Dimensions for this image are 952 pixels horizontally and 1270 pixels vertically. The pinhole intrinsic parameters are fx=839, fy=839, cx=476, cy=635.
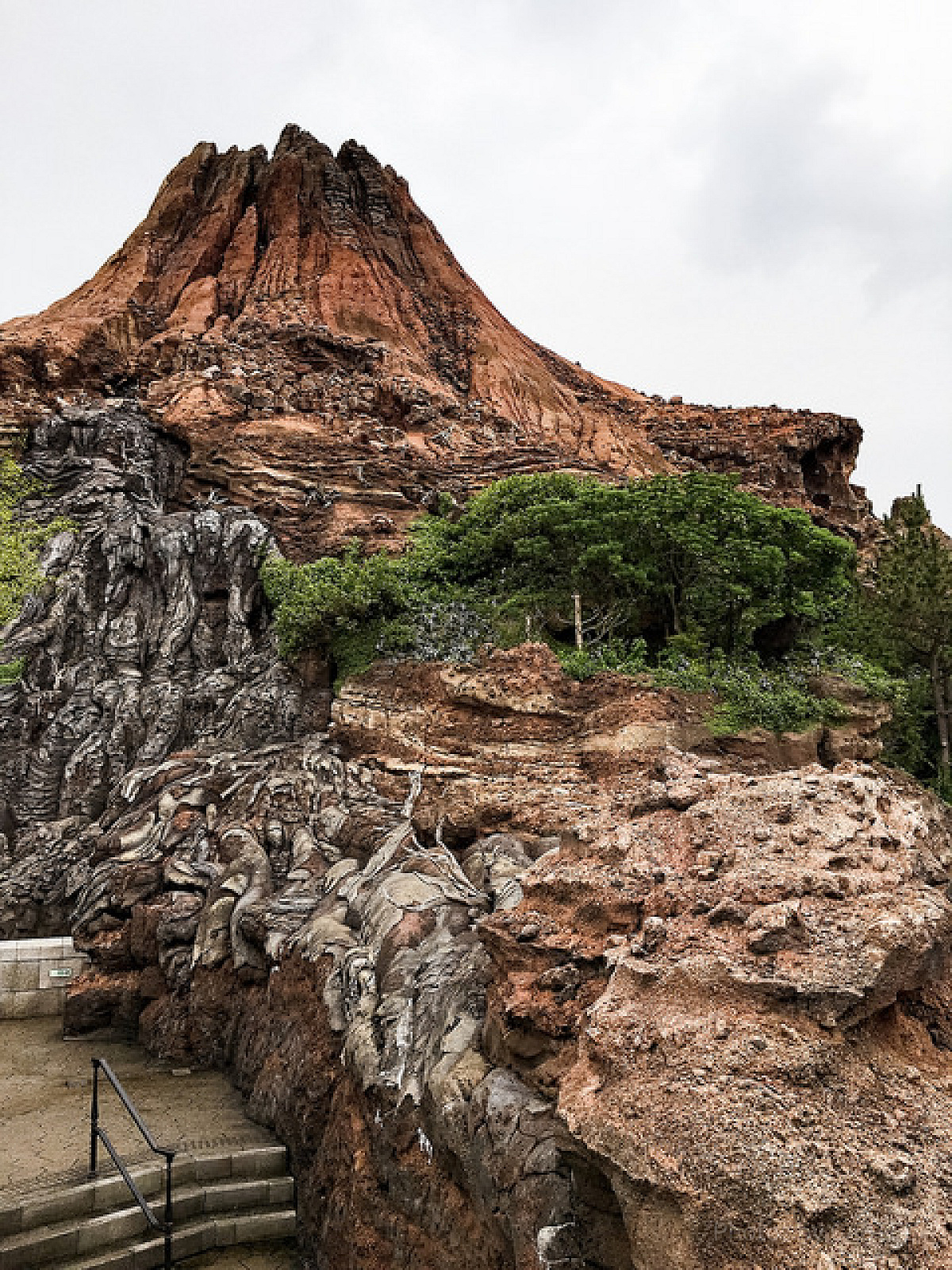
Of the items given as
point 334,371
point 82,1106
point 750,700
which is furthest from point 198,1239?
point 334,371

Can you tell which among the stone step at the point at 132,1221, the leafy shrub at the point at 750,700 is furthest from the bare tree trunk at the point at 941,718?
the stone step at the point at 132,1221

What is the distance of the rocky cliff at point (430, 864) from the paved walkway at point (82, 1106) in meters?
0.36

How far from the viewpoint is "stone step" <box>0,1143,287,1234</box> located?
6285mm

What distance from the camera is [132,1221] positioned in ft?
21.4

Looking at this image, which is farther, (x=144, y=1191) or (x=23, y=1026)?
(x=23, y=1026)

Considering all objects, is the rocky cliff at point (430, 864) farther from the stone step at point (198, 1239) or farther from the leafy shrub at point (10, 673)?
the leafy shrub at point (10, 673)

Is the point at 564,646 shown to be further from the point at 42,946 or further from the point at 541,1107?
the point at 541,1107

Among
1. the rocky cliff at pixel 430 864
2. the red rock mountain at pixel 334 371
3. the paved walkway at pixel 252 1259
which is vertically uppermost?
the red rock mountain at pixel 334 371

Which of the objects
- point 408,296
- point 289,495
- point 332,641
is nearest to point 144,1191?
point 332,641

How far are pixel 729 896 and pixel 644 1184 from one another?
1.50 metres

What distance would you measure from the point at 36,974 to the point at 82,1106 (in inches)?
149

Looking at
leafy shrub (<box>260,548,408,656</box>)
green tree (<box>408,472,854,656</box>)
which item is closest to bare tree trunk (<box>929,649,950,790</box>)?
green tree (<box>408,472,854,656</box>)

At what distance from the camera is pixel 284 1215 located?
6.92 metres

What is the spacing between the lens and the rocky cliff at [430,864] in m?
3.53
